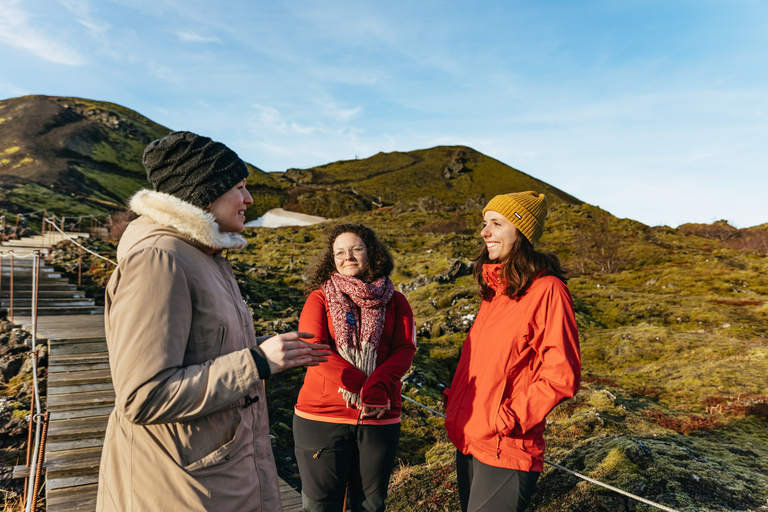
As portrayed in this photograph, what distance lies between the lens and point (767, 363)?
23.2 feet

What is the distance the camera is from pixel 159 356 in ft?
4.05

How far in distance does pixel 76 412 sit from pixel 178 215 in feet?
17.1

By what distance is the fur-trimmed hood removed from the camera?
1470 mm

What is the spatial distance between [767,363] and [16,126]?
79277mm

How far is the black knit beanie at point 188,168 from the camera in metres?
1.55

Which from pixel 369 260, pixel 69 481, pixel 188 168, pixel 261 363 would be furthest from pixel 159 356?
pixel 69 481

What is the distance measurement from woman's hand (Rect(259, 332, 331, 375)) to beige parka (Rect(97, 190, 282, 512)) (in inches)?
2.8

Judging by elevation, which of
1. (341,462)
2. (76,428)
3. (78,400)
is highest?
(341,462)

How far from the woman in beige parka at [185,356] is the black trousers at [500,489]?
1044mm

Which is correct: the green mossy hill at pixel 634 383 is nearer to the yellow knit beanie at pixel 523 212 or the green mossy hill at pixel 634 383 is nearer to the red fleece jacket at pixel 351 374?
the red fleece jacket at pixel 351 374

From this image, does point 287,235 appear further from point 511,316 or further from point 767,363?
point 511,316

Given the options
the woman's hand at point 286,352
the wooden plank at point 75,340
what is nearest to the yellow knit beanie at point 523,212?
the woman's hand at point 286,352

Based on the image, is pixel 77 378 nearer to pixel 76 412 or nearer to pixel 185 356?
pixel 76 412

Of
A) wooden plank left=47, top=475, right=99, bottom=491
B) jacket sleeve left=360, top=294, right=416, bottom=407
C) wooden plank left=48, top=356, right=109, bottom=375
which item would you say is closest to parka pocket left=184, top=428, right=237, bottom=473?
jacket sleeve left=360, top=294, right=416, bottom=407
